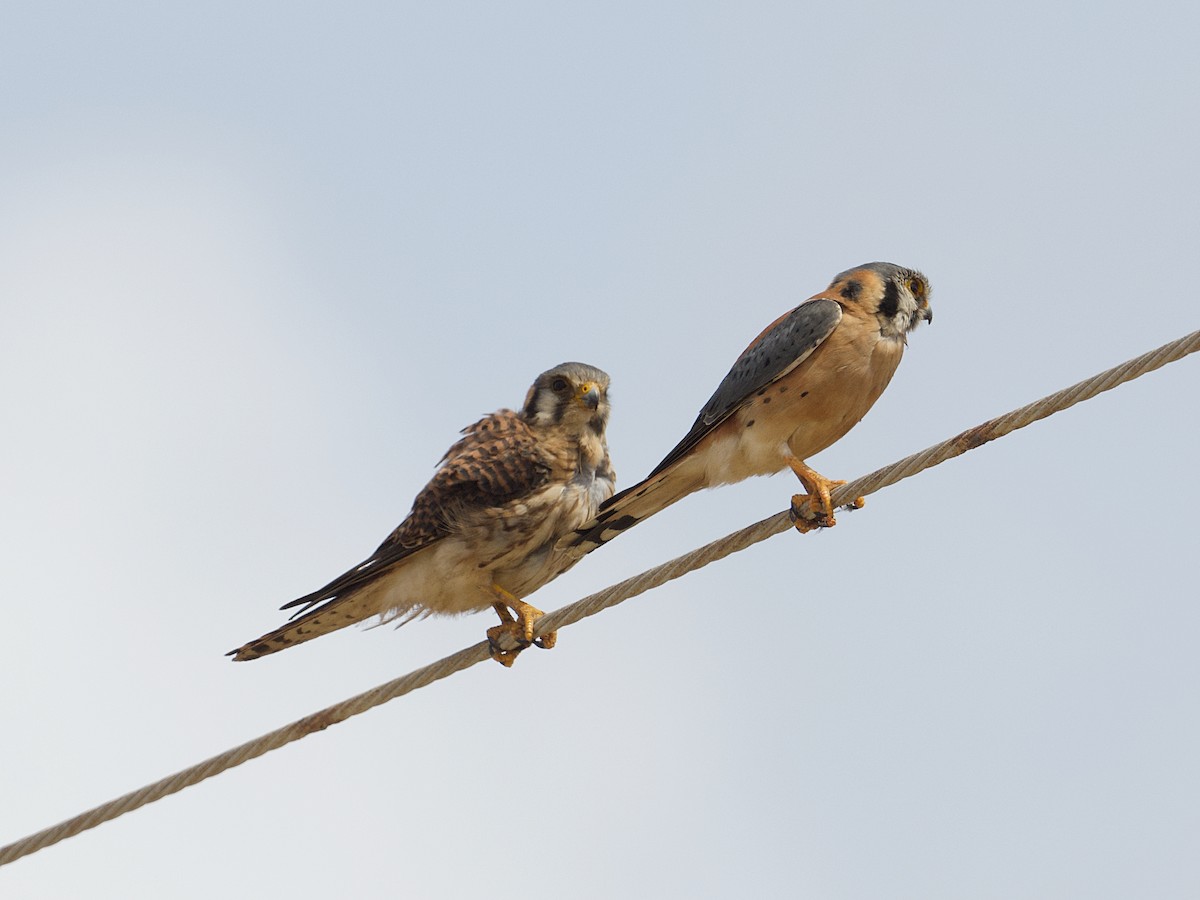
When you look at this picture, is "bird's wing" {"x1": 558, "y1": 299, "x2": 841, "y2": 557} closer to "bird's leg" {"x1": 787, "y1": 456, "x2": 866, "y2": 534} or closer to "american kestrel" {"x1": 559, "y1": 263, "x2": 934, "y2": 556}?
"american kestrel" {"x1": 559, "y1": 263, "x2": 934, "y2": 556}

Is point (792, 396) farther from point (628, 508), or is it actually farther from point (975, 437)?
point (975, 437)

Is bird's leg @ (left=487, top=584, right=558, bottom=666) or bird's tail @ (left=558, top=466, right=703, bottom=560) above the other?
bird's tail @ (left=558, top=466, right=703, bottom=560)

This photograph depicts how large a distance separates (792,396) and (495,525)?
1.12 metres

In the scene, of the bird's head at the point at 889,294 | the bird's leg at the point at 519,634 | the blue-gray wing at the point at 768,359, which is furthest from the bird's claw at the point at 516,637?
the bird's head at the point at 889,294

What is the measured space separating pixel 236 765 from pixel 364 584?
4.39 feet

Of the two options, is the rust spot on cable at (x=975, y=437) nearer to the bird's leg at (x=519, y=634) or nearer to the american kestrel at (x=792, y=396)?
the american kestrel at (x=792, y=396)

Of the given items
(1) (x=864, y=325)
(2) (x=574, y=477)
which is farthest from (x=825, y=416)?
(2) (x=574, y=477)

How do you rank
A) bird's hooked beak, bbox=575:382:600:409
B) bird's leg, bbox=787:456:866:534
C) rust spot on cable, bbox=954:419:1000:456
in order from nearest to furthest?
rust spot on cable, bbox=954:419:1000:456
bird's leg, bbox=787:456:866:534
bird's hooked beak, bbox=575:382:600:409

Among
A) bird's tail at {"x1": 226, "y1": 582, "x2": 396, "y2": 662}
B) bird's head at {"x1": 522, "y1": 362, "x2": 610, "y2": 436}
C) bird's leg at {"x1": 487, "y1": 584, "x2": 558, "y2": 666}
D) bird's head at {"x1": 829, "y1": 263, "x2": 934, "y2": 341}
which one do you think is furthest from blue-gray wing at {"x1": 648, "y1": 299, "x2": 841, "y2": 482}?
bird's tail at {"x1": 226, "y1": 582, "x2": 396, "y2": 662}

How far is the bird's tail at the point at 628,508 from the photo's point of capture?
5.60 metres

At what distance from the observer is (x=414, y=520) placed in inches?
220

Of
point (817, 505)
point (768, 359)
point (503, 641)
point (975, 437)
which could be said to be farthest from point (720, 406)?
point (975, 437)

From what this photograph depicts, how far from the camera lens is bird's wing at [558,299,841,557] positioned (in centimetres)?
548

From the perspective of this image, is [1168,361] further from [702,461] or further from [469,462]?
[469,462]
